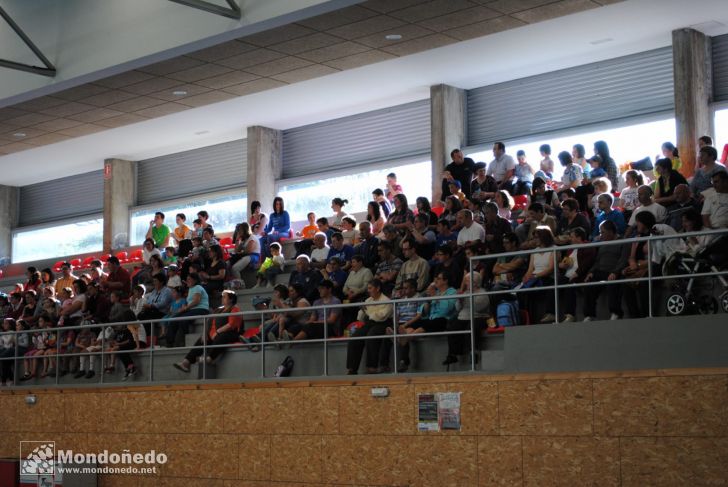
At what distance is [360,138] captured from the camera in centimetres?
2297

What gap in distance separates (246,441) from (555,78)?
33.4 feet

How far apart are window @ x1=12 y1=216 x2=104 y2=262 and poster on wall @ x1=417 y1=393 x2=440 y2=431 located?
18.7m

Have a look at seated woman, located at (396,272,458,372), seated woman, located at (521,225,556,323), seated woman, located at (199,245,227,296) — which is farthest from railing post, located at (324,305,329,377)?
seated woman, located at (199,245,227,296)

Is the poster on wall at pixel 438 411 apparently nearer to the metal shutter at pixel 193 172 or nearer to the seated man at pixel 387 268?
the seated man at pixel 387 268

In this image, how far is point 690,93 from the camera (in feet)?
56.3

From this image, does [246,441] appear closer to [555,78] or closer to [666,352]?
[666,352]

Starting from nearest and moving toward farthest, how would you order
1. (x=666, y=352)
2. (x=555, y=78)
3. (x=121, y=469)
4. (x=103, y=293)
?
(x=666, y=352), (x=121, y=469), (x=103, y=293), (x=555, y=78)

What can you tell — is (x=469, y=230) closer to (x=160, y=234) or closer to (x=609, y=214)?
(x=609, y=214)

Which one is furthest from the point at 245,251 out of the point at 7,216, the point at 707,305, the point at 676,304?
the point at 7,216

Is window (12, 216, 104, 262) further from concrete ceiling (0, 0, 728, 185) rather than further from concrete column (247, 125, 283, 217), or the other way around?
concrete column (247, 125, 283, 217)

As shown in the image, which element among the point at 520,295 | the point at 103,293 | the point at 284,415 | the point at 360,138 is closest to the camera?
the point at 520,295

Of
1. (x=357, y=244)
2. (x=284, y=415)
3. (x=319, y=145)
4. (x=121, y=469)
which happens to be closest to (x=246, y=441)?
(x=284, y=415)

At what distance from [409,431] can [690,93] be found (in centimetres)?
880

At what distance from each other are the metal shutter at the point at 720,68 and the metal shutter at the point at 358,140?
621cm
